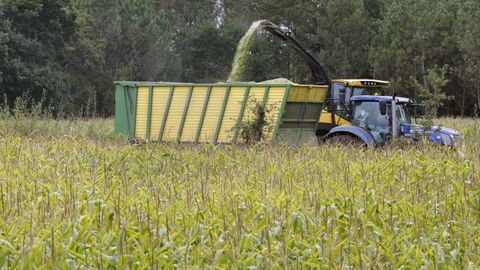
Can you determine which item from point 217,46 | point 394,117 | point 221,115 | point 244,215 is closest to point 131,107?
point 221,115

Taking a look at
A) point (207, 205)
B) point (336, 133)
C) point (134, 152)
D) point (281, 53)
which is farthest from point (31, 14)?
point (207, 205)

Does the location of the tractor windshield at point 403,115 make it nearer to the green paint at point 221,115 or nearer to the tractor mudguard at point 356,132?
the tractor mudguard at point 356,132

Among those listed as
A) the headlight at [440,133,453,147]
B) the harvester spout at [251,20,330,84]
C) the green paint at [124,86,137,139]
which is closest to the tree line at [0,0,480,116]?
the green paint at [124,86,137,139]

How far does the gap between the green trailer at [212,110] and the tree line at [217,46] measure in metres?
17.4

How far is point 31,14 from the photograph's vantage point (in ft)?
116

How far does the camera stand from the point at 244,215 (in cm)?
523

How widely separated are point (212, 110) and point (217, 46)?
110ft

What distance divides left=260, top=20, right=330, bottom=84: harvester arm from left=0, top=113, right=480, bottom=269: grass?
8740 millimetres

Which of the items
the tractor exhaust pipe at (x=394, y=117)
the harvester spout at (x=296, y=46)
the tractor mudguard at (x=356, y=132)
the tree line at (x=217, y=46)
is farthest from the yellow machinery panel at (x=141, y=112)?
the tree line at (x=217, y=46)

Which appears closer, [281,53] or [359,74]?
[359,74]

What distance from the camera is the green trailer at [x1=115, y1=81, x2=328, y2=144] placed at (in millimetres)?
14016

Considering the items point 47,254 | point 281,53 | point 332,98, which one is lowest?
point 47,254

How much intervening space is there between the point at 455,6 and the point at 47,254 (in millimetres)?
38736

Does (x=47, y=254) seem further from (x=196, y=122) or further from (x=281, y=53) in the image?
(x=281, y=53)
